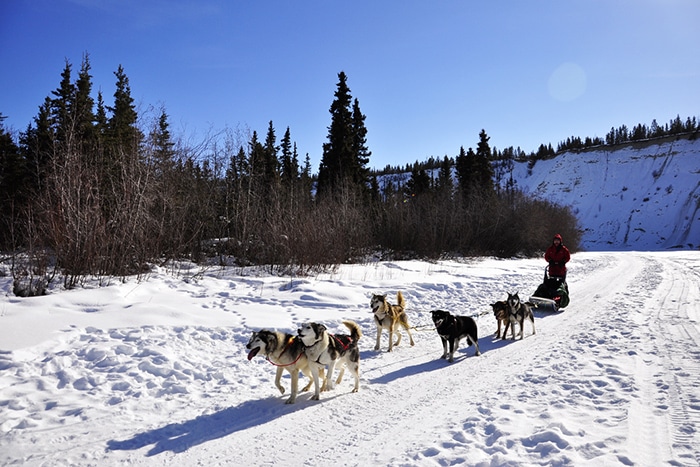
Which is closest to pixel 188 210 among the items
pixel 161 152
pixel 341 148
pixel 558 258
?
pixel 161 152

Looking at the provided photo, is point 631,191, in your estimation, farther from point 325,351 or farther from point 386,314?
point 325,351

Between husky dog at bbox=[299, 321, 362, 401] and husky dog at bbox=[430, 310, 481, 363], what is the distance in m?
2.01

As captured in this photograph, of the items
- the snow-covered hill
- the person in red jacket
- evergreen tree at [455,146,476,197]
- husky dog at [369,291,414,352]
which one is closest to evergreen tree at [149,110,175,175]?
husky dog at [369,291,414,352]

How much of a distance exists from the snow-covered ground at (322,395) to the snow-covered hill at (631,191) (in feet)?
232

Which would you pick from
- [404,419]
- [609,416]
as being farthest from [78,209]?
[609,416]

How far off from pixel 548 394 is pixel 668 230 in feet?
291

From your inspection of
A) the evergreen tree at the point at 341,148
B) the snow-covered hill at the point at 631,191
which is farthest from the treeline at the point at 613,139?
the evergreen tree at the point at 341,148

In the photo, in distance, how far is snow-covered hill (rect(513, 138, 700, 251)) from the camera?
2842 inches

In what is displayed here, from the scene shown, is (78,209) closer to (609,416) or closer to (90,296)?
(90,296)

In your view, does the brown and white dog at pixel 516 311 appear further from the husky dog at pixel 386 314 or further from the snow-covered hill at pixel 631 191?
the snow-covered hill at pixel 631 191

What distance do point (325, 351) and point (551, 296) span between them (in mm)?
8591

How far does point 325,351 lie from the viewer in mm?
5105

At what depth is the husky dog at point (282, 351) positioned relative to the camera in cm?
478

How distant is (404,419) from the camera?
4.46m
